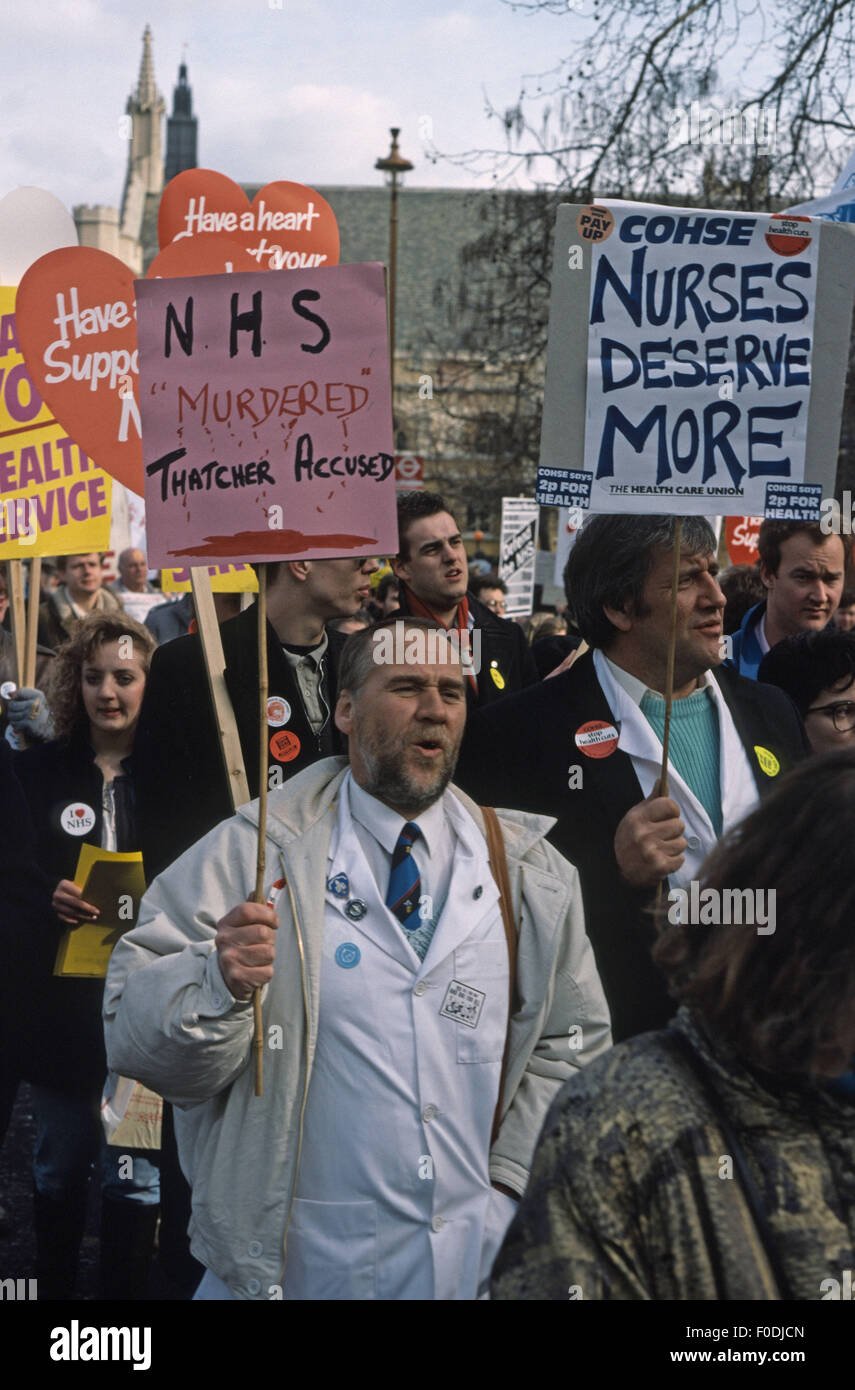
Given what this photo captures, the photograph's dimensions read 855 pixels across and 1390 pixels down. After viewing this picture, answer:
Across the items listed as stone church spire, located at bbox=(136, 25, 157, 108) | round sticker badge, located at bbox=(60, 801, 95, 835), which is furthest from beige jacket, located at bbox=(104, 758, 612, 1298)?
stone church spire, located at bbox=(136, 25, 157, 108)

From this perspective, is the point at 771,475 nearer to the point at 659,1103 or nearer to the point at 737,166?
the point at 659,1103

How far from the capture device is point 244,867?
2.65 m

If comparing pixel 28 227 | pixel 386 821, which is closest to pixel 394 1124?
pixel 386 821

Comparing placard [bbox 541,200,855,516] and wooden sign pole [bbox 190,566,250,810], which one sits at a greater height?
placard [bbox 541,200,855,516]

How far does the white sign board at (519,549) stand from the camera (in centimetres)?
1032

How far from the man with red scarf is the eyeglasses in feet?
4.38

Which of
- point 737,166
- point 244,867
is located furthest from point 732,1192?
point 737,166

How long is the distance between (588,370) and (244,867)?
1.44 metres

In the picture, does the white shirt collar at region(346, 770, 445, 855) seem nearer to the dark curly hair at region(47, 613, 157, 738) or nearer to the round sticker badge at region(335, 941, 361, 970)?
the round sticker badge at region(335, 941, 361, 970)

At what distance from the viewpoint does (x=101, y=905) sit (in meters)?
4.03

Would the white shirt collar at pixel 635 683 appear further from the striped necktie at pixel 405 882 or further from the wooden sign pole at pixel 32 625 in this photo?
the wooden sign pole at pixel 32 625

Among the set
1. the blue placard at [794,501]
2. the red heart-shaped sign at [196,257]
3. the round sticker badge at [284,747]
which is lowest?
the round sticker badge at [284,747]

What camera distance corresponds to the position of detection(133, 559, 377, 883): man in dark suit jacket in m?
3.80

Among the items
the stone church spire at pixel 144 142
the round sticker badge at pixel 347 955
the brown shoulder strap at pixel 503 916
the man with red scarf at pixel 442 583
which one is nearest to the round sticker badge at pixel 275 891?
the round sticker badge at pixel 347 955
